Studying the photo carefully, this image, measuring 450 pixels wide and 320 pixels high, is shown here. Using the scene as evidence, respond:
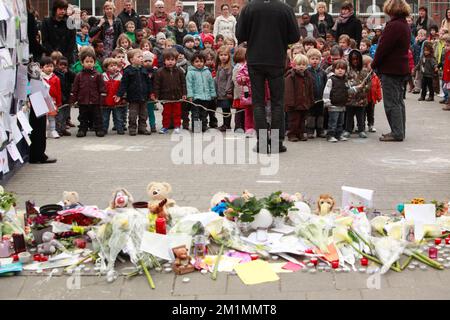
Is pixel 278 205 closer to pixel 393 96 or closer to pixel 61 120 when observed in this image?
pixel 393 96

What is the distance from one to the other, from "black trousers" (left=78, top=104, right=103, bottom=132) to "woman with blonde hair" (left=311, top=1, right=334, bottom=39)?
793 cm

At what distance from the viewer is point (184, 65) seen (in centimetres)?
1361

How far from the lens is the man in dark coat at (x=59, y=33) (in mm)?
12938

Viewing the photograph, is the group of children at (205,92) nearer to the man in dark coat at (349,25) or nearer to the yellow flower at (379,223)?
the man in dark coat at (349,25)

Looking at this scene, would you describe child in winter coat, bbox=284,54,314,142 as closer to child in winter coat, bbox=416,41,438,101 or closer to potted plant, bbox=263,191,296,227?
potted plant, bbox=263,191,296,227

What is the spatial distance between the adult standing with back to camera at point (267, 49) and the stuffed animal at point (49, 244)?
4621mm

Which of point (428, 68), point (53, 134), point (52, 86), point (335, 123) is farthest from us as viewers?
point (428, 68)

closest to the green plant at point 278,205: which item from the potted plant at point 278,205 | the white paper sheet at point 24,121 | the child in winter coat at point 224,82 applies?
the potted plant at point 278,205

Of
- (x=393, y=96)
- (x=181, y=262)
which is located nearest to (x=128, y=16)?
(x=393, y=96)

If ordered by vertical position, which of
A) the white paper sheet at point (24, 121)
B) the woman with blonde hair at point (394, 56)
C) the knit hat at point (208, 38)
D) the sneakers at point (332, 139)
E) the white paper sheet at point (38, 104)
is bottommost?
the sneakers at point (332, 139)

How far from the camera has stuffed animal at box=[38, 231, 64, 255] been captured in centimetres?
531

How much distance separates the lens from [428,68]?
16.3m

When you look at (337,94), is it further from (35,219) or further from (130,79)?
(35,219)

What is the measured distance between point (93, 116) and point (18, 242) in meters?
6.71
